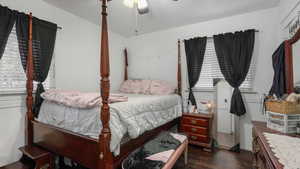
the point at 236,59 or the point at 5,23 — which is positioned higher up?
the point at 5,23

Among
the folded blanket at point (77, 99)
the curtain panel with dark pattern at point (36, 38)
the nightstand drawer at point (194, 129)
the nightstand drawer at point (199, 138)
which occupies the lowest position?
the nightstand drawer at point (199, 138)

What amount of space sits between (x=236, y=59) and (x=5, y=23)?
351 cm

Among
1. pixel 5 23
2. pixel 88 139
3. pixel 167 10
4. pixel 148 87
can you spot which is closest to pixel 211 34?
pixel 167 10

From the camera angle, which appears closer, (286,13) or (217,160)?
(286,13)

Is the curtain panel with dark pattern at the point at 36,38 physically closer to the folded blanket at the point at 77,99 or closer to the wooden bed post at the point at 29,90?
the wooden bed post at the point at 29,90

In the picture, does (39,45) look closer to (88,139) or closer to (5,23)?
(5,23)

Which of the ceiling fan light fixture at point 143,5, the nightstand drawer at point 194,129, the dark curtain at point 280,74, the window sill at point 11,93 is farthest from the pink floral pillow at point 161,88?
the window sill at point 11,93

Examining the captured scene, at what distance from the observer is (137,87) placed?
10.7 feet

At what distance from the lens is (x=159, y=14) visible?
261 centimetres

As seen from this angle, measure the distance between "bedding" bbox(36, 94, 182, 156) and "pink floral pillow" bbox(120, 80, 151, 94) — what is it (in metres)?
1.01

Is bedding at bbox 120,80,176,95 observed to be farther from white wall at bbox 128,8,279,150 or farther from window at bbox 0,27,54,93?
window at bbox 0,27,54,93

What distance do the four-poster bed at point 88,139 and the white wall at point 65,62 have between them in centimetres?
18

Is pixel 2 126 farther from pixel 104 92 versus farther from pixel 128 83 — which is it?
pixel 128 83

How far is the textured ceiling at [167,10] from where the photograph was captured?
222 cm
